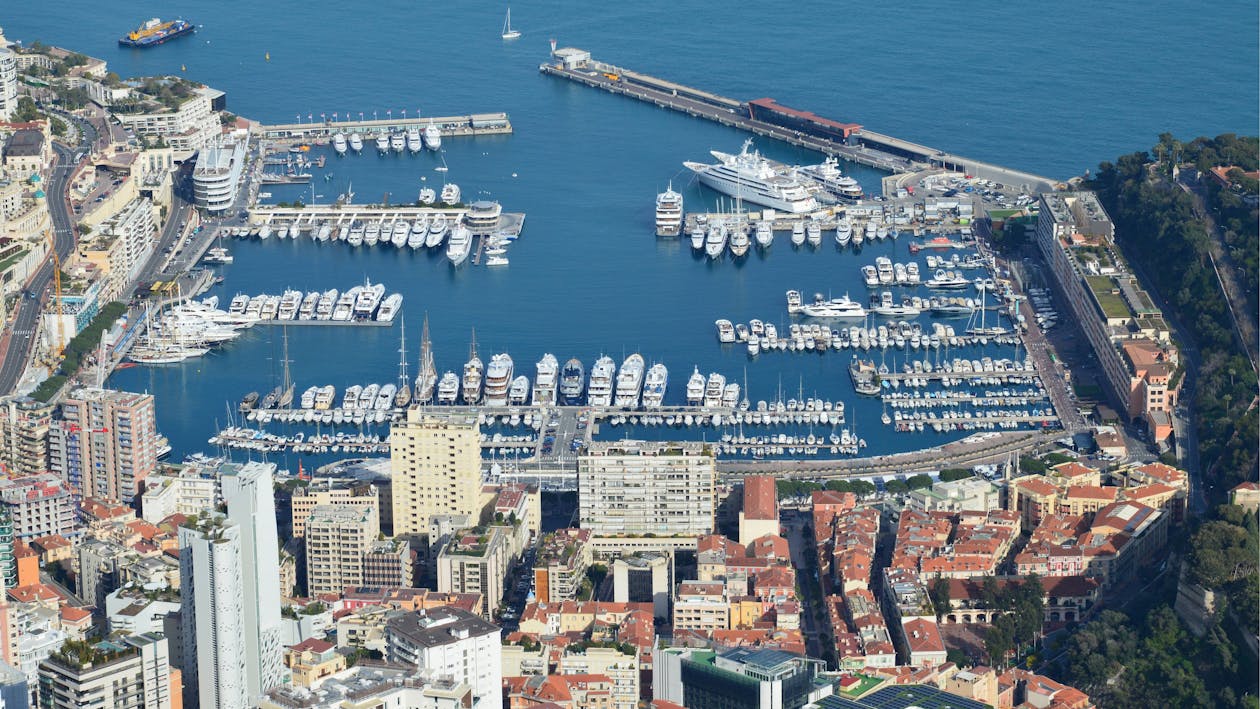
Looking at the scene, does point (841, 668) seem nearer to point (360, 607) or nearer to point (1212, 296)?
point (360, 607)

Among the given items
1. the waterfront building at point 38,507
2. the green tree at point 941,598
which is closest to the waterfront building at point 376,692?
the green tree at point 941,598

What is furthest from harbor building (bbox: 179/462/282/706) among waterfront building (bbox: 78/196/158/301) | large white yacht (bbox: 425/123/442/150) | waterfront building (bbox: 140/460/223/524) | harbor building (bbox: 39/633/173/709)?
large white yacht (bbox: 425/123/442/150)

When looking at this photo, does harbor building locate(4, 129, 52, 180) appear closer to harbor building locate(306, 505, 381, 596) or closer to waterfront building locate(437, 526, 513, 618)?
harbor building locate(306, 505, 381, 596)

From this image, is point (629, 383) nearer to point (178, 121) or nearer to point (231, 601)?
point (231, 601)

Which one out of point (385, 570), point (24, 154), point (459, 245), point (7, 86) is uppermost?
point (7, 86)

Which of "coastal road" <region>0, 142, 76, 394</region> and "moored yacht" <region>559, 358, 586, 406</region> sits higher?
"coastal road" <region>0, 142, 76, 394</region>

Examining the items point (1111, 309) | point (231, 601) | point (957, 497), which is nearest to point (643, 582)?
point (957, 497)

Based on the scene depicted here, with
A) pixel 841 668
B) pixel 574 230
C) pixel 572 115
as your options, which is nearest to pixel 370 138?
pixel 572 115
